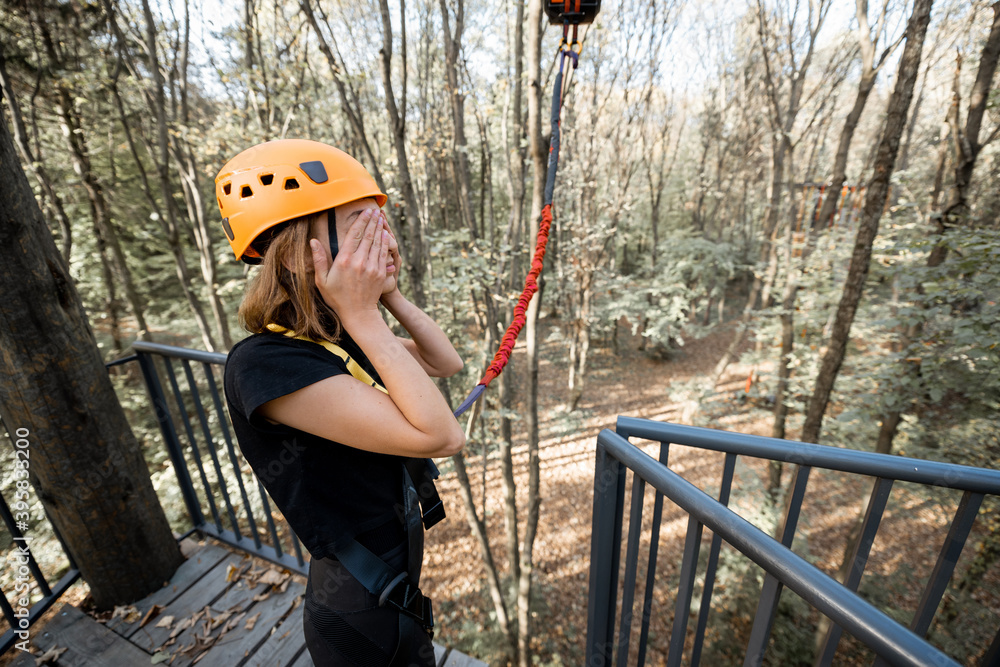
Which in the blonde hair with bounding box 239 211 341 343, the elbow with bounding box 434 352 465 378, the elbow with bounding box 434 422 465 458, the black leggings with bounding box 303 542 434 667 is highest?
the blonde hair with bounding box 239 211 341 343

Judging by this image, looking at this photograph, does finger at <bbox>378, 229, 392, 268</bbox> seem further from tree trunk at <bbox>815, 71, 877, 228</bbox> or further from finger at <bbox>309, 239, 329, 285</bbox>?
tree trunk at <bbox>815, 71, 877, 228</bbox>

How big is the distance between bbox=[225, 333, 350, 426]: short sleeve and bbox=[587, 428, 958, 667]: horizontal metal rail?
0.85 m

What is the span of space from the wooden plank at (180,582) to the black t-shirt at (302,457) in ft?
6.42

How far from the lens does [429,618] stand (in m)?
1.50

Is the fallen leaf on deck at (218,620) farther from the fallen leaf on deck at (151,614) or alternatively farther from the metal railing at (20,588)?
the metal railing at (20,588)

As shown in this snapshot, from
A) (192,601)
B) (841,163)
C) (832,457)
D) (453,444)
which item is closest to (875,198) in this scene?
(841,163)

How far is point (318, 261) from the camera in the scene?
1092 mm

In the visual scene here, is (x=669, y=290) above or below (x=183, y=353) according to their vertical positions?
below

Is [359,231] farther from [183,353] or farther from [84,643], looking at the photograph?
[84,643]

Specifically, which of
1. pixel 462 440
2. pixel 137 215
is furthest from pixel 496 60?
pixel 462 440

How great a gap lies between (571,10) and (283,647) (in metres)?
3.71

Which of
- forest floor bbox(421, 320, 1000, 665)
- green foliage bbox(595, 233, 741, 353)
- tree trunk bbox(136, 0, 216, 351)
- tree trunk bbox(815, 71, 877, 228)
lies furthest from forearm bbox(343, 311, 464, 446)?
green foliage bbox(595, 233, 741, 353)

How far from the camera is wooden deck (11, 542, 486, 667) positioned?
2.03 meters

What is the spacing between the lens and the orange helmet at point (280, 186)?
45.1 inches
